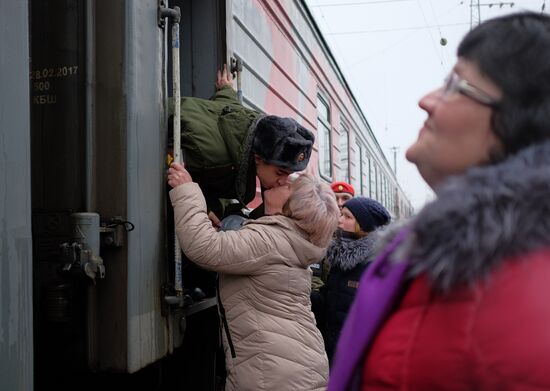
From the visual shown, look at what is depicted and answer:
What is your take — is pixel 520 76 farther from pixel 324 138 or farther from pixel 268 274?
pixel 324 138

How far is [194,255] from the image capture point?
159 centimetres

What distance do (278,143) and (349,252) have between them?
86 cm

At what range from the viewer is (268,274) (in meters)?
1.69

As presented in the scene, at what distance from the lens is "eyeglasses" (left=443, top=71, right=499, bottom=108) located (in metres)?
0.69

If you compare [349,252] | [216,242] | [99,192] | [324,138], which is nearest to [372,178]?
[324,138]

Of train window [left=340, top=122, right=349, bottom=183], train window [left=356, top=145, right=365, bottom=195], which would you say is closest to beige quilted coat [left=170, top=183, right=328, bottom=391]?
train window [left=340, top=122, right=349, bottom=183]

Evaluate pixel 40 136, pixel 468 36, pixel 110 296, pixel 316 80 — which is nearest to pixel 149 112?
pixel 40 136

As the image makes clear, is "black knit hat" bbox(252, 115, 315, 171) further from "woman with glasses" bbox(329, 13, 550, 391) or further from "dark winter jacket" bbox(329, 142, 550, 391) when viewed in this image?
"dark winter jacket" bbox(329, 142, 550, 391)

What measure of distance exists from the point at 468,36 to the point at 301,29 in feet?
12.5

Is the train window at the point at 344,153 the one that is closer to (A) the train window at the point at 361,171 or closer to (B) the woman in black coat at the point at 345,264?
(A) the train window at the point at 361,171

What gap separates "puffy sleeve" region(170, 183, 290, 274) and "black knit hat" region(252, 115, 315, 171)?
27 cm

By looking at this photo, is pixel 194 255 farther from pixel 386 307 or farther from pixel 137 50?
pixel 386 307

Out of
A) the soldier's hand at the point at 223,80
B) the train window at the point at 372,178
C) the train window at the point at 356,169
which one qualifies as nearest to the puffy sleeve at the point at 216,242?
the soldier's hand at the point at 223,80

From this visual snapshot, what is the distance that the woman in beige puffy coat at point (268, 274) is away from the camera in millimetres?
1617
